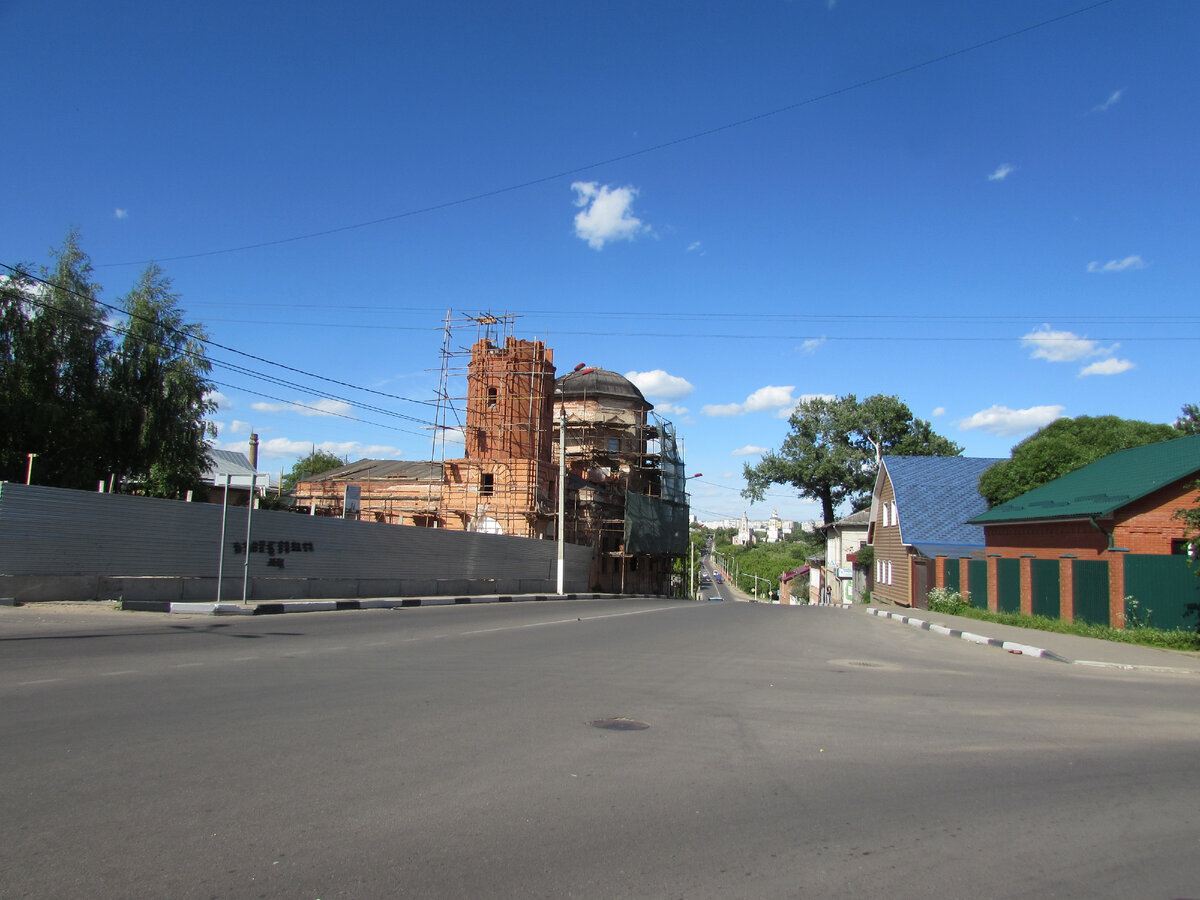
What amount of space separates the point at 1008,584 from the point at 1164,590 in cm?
715

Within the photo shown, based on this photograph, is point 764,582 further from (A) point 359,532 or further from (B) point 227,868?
(B) point 227,868

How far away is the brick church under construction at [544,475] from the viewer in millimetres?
46719

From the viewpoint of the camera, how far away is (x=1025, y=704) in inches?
376

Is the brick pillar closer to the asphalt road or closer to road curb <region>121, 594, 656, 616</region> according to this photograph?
the asphalt road

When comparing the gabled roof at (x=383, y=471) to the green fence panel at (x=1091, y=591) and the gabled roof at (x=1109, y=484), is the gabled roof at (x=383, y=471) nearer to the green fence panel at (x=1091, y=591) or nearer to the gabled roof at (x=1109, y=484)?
the gabled roof at (x=1109, y=484)

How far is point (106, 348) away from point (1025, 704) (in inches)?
1402

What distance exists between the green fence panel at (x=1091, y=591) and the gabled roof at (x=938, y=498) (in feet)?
54.3

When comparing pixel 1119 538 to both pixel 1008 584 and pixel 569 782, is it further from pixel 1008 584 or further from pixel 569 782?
pixel 569 782

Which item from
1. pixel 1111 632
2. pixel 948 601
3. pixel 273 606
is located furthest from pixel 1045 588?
pixel 273 606

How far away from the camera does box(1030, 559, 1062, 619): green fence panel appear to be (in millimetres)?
21728

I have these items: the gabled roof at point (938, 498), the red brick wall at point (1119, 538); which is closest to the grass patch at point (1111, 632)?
the red brick wall at point (1119, 538)

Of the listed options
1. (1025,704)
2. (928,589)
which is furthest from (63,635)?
(928,589)

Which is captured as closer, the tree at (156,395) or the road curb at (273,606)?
the road curb at (273,606)

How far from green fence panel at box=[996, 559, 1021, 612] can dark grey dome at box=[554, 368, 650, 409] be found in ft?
118
